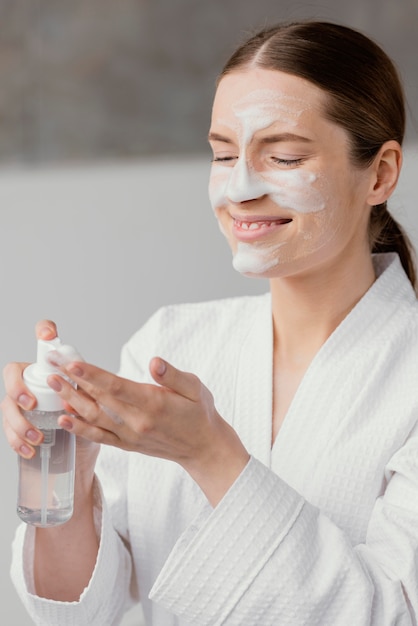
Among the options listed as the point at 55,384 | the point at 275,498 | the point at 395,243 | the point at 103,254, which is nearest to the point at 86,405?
the point at 55,384

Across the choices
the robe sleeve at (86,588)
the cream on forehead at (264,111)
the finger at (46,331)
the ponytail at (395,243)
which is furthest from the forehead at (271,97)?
the robe sleeve at (86,588)

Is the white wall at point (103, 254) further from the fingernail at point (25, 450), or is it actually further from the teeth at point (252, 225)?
the fingernail at point (25, 450)

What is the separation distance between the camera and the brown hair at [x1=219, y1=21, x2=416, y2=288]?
3.77 feet

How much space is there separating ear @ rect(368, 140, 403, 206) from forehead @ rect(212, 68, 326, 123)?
0.11 m

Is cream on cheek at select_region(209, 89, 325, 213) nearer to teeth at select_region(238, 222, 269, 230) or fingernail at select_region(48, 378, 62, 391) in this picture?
teeth at select_region(238, 222, 269, 230)

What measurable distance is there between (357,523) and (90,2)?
5.24ft

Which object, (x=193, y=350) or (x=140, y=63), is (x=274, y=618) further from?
(x=140, y=63)

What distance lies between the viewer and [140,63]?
2.39m

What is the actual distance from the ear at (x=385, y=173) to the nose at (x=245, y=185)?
14 centimetres

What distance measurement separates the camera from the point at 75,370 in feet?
2.85

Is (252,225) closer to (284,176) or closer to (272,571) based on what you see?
(284,176)

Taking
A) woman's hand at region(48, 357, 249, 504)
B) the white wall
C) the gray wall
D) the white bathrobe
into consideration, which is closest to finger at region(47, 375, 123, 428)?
woman's hand at region(48, 357, 249, 504)

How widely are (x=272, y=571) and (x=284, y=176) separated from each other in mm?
432

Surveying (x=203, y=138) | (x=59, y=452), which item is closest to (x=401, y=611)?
(x=59, y=452)
